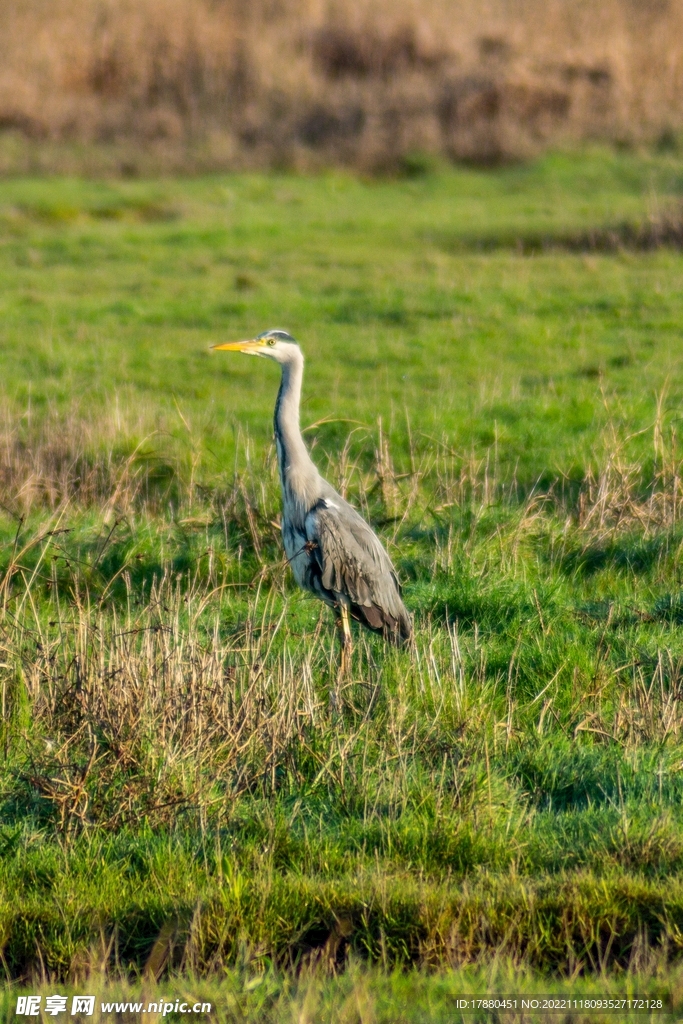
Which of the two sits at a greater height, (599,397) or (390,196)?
(390,196)

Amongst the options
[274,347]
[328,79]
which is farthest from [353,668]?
[328,79]

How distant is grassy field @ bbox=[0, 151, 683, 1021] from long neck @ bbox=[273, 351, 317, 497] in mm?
533

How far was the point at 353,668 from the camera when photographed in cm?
552

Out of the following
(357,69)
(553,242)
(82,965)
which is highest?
(357,69)

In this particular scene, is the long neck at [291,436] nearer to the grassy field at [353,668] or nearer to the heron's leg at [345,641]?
the grassy field at [353,668]

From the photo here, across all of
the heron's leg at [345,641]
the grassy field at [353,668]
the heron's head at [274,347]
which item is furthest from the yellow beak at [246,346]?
the heron's leg at [345,641]

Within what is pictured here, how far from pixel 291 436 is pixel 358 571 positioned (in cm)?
82

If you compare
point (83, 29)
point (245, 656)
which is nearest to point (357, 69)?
point (83, 29)

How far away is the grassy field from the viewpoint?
3938 millimetres

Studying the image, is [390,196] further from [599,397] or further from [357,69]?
[599,397]

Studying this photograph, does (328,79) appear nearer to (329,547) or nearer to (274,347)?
(274,347)

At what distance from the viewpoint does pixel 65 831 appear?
4336mm

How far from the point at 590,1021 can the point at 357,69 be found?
2435 cm

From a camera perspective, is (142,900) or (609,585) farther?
(609,585)
